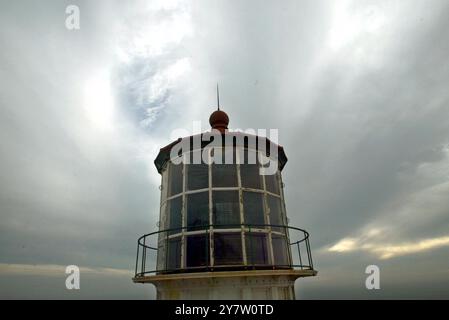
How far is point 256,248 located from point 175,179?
3.76 m

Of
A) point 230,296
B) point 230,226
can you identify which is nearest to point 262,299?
point 230,296

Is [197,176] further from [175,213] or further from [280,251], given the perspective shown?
[280,251]

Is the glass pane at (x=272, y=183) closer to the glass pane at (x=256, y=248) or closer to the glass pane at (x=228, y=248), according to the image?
the glass pane at (x=256, y=248)

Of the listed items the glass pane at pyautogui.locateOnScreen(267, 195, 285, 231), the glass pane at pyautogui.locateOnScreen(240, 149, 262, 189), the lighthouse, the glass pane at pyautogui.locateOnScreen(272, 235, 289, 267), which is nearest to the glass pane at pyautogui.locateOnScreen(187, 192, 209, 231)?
the lighthouse

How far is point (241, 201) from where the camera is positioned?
858cm

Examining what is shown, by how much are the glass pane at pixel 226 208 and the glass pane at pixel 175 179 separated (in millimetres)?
1479

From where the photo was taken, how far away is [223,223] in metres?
8.34

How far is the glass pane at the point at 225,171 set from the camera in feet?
28.9

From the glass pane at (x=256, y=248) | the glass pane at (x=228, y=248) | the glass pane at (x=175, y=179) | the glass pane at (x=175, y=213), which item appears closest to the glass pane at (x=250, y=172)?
the glass pane at (x=256, y=248)
